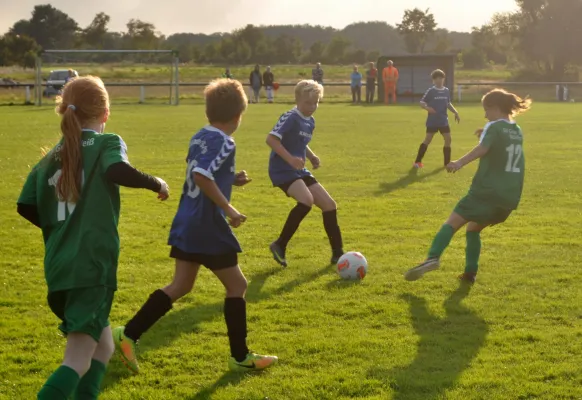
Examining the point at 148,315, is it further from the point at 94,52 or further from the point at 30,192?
the point at 94,52

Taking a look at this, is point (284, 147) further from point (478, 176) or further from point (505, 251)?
point (505, 251)

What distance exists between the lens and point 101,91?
420 cm

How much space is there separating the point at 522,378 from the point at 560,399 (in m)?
0.35

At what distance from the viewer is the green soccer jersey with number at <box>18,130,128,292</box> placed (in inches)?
157

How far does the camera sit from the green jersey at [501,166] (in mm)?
7207

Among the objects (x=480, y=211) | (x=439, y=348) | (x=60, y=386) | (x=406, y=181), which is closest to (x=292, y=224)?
(x=480, y=211)

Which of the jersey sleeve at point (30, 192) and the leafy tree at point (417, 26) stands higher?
the leafy tree at point (417, 26)

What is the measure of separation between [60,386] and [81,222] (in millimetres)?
758

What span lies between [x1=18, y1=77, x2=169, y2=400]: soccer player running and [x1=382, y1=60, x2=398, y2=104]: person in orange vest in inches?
1403

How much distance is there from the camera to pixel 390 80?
4109cm

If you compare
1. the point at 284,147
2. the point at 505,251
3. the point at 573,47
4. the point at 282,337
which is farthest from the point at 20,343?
the point at 573,47

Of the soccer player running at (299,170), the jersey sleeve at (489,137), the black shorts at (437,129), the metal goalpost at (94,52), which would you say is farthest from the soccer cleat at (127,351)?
the metal goalpost at (94,52)

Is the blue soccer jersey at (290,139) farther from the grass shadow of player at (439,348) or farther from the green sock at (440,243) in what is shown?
the grass shadow of player at (439,348)

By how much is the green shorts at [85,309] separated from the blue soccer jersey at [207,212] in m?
1.10
